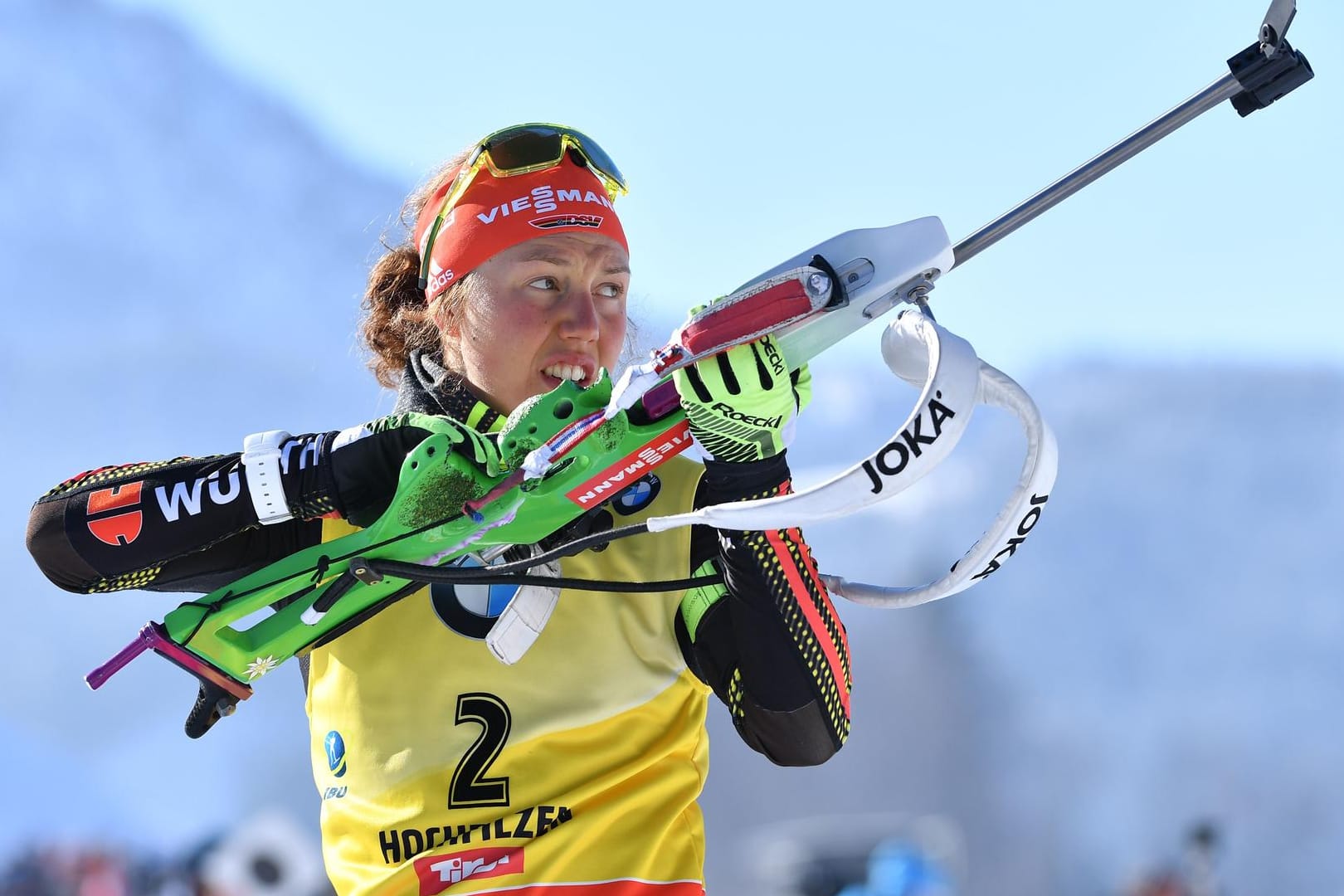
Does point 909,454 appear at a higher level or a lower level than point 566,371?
lower

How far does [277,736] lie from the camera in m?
6.02

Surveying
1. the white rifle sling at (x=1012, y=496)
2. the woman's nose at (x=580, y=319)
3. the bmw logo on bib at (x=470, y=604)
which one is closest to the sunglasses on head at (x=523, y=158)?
the woman's nose at (x=580, y=319)

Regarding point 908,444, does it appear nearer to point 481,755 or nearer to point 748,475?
point 748,475

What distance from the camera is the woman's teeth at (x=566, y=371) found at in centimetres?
228

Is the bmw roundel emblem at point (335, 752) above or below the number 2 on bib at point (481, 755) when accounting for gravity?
above

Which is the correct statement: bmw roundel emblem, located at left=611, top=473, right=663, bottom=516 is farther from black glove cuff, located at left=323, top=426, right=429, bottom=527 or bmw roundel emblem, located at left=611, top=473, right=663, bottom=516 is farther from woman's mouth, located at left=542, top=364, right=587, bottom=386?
black glove cuff, located at left=323, top=426, right=429, bottom=527

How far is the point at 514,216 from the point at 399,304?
1.40 feet

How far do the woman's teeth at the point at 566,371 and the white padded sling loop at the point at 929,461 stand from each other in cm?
52

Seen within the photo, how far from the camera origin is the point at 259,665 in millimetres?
2076

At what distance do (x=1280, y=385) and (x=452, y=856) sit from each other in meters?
6.36

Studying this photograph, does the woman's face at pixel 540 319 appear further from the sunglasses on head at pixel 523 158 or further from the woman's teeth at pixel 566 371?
the sunglasses on head at pixel 523 158

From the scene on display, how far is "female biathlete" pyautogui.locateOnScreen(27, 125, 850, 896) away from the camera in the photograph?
1.96m

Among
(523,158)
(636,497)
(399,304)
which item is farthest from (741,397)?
(399,304)

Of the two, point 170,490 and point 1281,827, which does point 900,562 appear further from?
point 170,490
